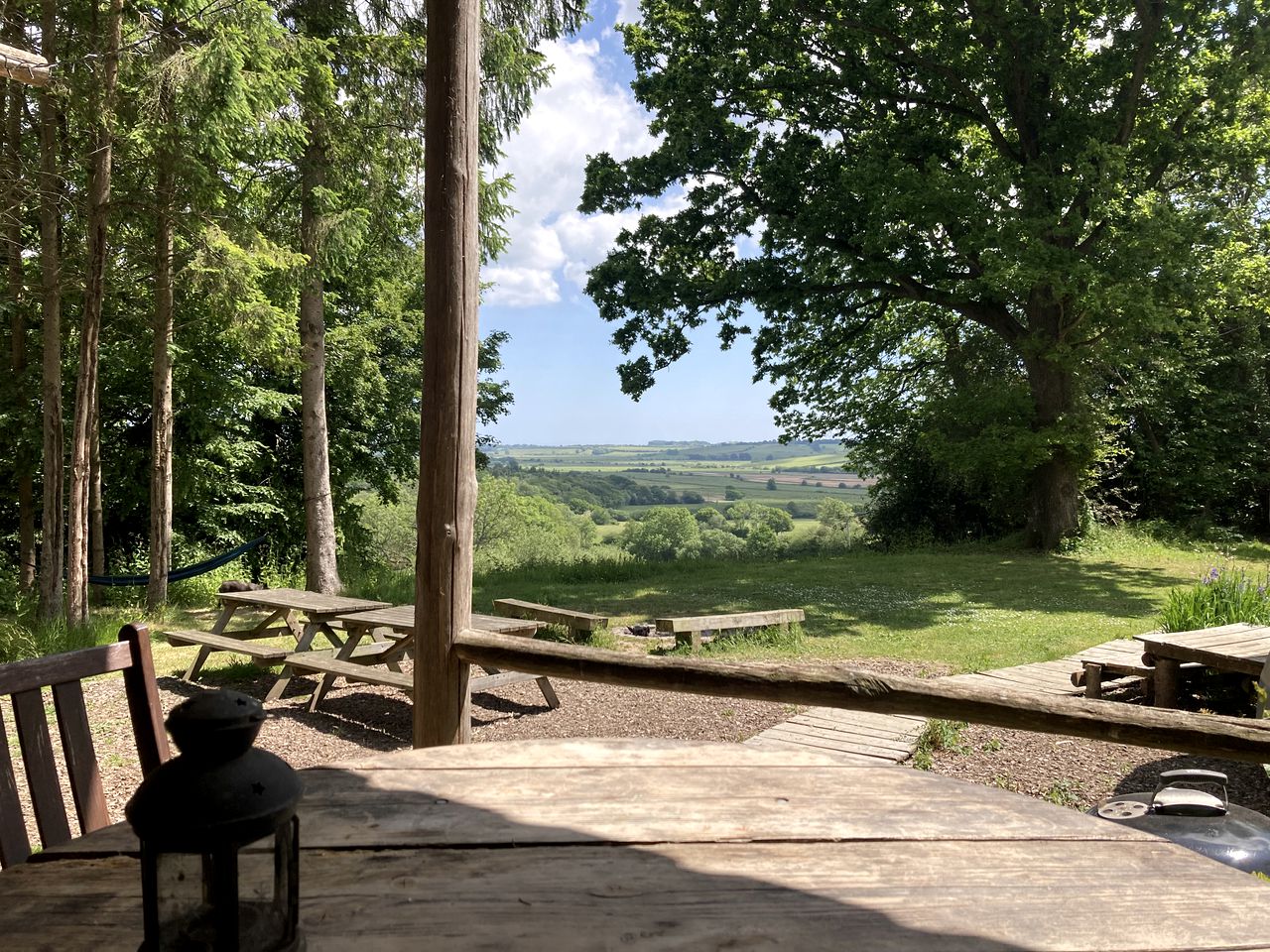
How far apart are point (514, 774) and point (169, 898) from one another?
783 mm

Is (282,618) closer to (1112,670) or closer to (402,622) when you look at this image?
(402,622)

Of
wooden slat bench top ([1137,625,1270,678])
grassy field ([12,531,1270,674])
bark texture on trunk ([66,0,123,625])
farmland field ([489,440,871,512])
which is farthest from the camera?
farmland field ([489,440,871,512])

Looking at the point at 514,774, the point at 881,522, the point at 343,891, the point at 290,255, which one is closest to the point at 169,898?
the point at 343,891

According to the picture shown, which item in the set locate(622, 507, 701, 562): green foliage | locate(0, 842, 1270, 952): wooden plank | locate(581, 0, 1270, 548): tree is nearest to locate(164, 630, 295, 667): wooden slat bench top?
locate(0, 842, 1270, 952): wooden plank

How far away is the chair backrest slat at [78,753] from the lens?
1700 mm

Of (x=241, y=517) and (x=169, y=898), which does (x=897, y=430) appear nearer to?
(x=241, y=517)

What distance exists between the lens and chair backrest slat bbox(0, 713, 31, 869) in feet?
4.88

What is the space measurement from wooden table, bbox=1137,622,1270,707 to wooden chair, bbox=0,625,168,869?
4897 millimetres

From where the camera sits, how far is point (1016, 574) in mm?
12102

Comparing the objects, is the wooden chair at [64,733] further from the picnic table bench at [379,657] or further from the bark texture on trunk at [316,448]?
the bark texture on trunk at [316,448]

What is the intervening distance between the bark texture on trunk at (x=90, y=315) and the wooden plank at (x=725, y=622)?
479 cm

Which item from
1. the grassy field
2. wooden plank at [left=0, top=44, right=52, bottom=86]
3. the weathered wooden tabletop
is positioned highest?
wooden plank at [left=0, top=44, right=52, bottom=86]

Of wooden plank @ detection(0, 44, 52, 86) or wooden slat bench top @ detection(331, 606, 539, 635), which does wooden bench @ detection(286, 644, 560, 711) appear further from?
wooden plank @ detection(0, 44, 52, 86)

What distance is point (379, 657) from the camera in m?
5.98
